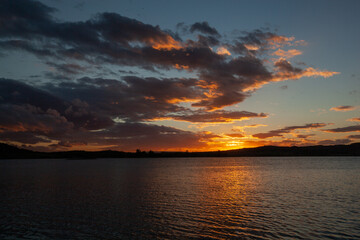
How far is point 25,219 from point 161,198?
2294 centimetres

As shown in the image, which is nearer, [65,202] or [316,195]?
[65,202]

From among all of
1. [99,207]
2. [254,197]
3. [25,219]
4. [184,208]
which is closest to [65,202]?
[99,207]

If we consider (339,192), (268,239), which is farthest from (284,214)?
(339,192)

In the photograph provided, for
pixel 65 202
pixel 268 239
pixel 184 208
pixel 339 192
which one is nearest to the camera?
pixel 268 239

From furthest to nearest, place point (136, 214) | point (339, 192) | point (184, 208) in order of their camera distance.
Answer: point (339, 192)
point (184, 208)
point (136, 214)

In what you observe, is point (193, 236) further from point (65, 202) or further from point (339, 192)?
point (339, 192)

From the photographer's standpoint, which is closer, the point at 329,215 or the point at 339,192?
the point at 329,215

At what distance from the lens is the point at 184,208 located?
131 feet

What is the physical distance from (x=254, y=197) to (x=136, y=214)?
24767mm

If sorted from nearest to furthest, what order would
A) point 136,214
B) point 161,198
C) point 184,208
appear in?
1. point 136,214
2. point 184,208
3. point 161,198

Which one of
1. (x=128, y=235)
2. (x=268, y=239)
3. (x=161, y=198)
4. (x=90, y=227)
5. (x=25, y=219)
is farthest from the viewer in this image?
(x=161, y=198)

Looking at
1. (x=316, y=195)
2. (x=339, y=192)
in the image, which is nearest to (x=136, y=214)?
(x=316, y=195)

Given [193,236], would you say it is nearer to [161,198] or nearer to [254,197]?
[161,198]

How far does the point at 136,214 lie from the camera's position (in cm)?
3603
